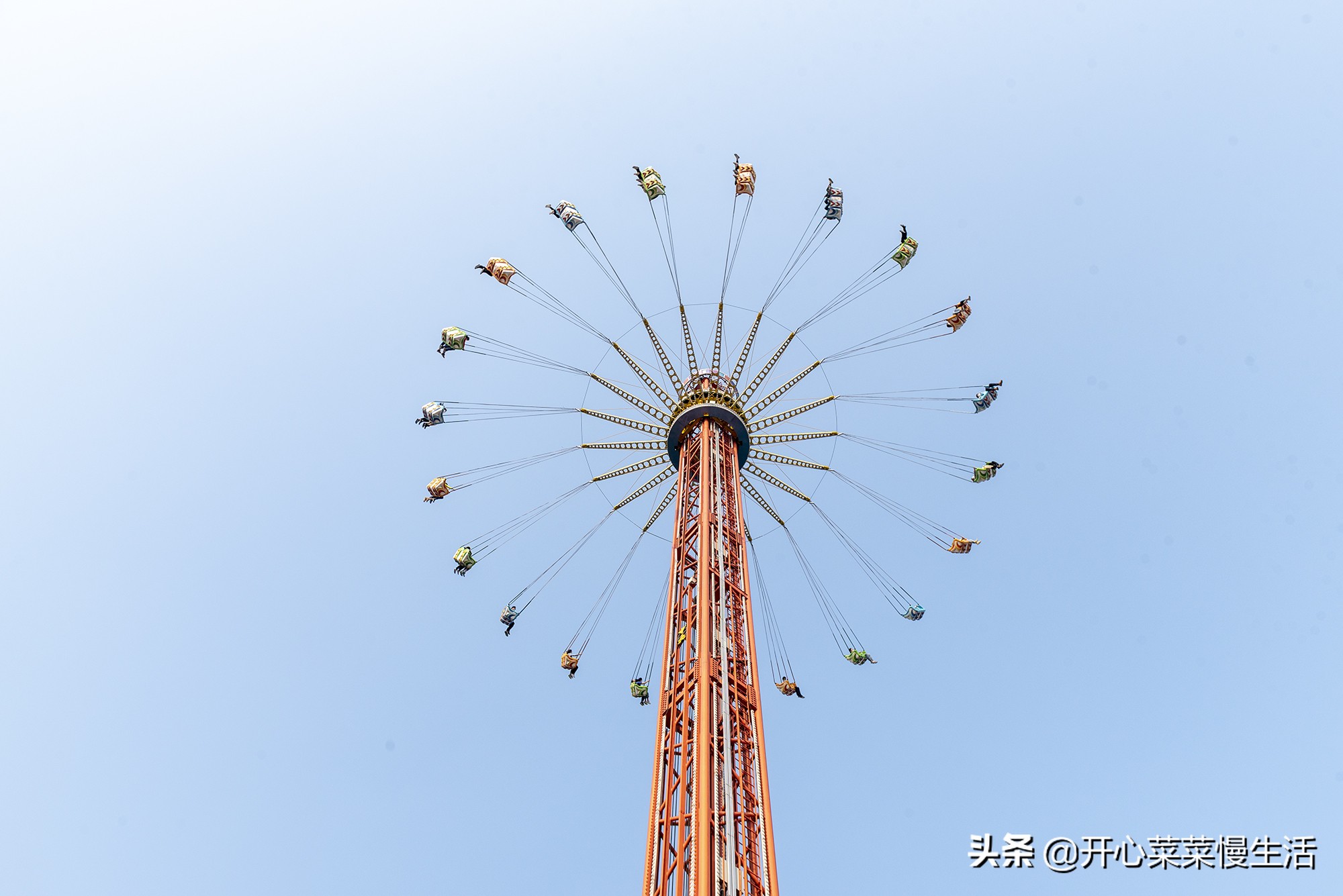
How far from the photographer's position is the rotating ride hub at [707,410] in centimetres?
4006

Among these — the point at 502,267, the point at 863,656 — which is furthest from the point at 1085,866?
the point at 502,267

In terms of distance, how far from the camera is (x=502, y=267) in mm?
41812

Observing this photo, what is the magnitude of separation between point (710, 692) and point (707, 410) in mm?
14025

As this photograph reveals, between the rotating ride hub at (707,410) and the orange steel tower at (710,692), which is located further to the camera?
the rotating ride hub at (707,410)

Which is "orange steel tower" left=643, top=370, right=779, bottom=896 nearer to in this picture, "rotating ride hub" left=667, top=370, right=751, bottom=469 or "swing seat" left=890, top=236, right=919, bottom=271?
"rotating ride hub" left=667, top=370, right=751, bottom=469

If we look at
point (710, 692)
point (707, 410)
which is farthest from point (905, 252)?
point (710, 692)

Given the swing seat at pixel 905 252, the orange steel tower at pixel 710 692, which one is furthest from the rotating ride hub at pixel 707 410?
the swing seat at pixel 905 252

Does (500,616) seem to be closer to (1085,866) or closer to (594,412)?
(594,412)

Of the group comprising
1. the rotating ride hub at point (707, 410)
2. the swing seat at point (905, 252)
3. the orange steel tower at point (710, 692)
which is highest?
the swing seat at point (905, 252)

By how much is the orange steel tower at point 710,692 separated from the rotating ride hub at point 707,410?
2.0 inches

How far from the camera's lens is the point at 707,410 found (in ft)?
131

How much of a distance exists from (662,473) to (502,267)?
11.3 meters

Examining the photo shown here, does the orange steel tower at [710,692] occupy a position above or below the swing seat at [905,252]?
below

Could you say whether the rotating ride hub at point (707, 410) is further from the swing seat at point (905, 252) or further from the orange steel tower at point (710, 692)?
the swing seat at point (905, 252)
